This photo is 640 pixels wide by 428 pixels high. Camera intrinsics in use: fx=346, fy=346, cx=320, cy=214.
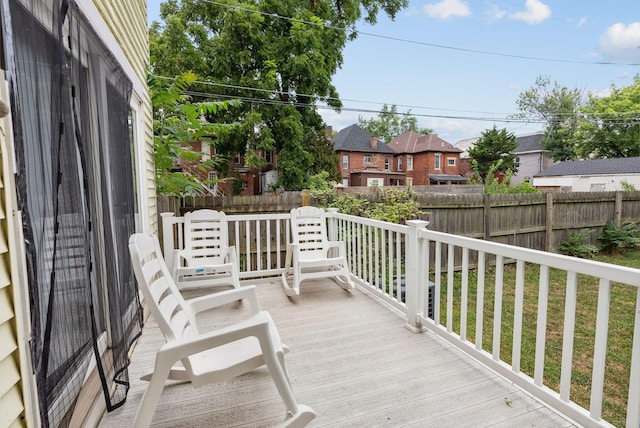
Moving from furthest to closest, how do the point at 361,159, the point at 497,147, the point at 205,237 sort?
1. the point at 361,159
2. the point at 497,147
3. the point at 205,237

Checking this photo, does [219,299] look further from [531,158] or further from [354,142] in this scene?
[531,158]

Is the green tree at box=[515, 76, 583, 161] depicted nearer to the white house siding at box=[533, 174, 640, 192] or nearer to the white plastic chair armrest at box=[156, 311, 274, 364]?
the white house siding at box=[533, 174, 640, 192]

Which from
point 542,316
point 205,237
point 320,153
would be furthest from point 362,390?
point 320,153

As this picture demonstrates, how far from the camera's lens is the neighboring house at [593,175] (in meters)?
18.6

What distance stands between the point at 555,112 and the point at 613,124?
229 inches

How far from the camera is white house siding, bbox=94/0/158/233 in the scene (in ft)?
9.14

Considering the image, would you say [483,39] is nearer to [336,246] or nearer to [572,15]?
[572,15]

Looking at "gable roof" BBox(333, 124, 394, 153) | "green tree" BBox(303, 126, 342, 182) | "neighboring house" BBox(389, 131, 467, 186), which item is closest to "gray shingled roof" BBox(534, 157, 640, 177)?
"neighboring house" BBox(389, 131, 467, 186)

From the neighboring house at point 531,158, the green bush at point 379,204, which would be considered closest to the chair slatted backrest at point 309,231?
the green bush at point 379,204

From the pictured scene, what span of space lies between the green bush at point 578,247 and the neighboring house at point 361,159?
1835 cm

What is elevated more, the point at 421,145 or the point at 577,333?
the point at 421,145

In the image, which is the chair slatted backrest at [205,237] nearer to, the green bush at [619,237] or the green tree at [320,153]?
the green bush at [619,237]

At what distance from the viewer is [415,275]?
3.08 m

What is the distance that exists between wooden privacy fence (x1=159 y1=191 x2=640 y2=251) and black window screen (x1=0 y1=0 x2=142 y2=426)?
2941 mm
